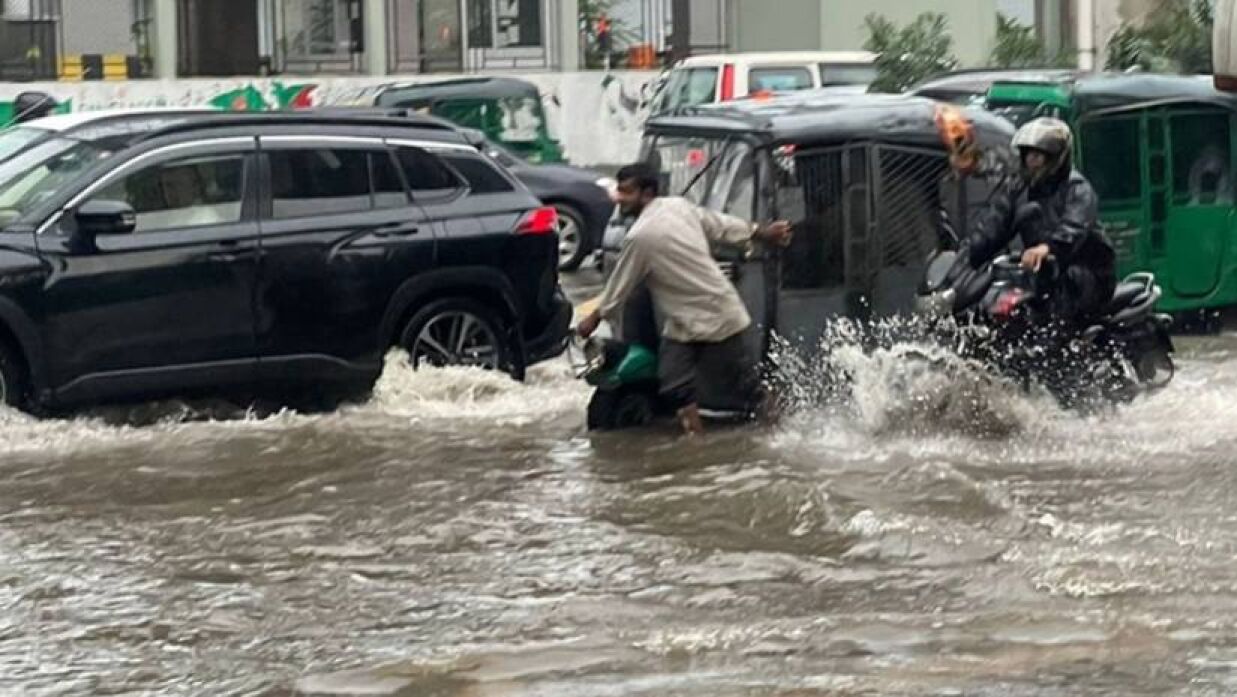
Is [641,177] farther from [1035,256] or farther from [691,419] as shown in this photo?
[1035,256]

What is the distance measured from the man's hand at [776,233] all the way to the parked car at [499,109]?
457 inches

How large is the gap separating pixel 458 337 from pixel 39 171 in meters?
2.48

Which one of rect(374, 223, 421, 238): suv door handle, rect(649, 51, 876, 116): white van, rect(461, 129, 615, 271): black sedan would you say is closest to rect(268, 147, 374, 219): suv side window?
rect(374, 223, 421, 238): suv door handle

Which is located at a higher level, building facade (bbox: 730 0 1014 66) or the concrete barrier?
building facade (bbox: 730 0 1014 66)

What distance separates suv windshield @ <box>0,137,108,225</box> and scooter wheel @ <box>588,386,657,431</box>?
2934mm

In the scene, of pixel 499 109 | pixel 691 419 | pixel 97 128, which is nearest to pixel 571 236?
pixel 499 109

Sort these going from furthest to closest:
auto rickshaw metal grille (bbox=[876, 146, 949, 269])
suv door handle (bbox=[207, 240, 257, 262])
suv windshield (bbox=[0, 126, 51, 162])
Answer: suv windshield (bbox=[0, 126, 51, 162])
suv door handle (bbox=[207, 240, 257, 262])
auto rickshaw metal grille (bbox=[876, 146, 949, 269])

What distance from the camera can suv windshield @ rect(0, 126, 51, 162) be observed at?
1342cm

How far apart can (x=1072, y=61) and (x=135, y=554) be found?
787 inches

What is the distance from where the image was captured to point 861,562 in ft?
31.3

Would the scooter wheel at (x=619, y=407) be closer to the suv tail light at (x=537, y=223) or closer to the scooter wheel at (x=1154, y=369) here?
the suv tail light at (x=537, y=223)

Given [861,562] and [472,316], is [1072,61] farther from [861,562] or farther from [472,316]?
[861,562]

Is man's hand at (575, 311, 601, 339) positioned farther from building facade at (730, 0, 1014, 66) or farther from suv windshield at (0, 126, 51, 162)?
A: building facade at (730, 0, 1014, 66)

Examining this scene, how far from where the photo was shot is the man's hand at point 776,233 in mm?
12359
